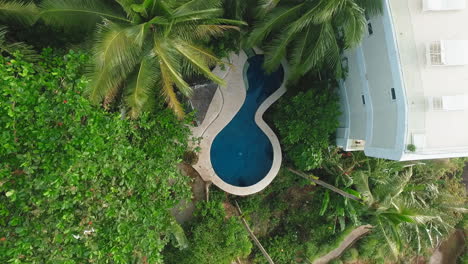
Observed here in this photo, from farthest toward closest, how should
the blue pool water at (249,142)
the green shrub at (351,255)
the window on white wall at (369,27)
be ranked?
1. the green shrub at (351,255)
2. the blue pool water at (249,142)
3. the window on white wall at (369,27)

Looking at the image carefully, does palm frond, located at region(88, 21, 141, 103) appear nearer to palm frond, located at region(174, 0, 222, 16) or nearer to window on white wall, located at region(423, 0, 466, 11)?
palm frond, located at region(174, 0, 222, 16)

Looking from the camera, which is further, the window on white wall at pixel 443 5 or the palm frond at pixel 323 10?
the window on white wall at pixel 443 5

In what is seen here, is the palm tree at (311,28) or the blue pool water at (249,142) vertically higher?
the palm tree at (311,28)

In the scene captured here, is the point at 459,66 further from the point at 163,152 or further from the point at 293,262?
the point at 293,262

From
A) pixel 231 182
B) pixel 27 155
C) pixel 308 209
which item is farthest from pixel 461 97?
pixel 27 155

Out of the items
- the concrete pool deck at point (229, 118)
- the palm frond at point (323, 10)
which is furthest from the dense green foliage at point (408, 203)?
the palm frond at point (323, 10)

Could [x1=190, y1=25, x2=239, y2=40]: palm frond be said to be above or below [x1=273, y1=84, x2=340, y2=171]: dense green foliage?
above

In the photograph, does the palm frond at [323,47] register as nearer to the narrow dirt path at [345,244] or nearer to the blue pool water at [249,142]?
the blue pool water at [249,142]

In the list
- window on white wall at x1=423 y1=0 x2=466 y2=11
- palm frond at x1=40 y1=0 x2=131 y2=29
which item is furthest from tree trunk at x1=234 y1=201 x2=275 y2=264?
→ window on white wall at x1=423 y1=0 x2=466 y2=11
